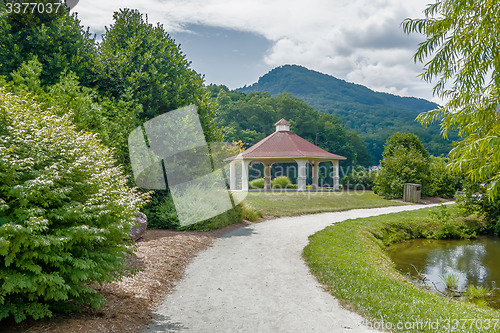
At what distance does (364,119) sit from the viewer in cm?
8625

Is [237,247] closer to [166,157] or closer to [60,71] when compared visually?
[166,157]

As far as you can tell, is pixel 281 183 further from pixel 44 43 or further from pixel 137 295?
pixel 137 295

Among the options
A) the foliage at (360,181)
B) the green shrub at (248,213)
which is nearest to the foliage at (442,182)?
the foliage at (360,181)

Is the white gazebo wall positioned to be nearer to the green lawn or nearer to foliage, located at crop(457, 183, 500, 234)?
the green lawn

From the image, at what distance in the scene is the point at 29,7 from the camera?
1039cm

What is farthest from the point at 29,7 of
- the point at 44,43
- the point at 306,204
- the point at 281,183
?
the point at 281,183

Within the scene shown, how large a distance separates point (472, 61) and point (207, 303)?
241 inches

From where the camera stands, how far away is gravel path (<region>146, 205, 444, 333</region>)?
452 centimetres

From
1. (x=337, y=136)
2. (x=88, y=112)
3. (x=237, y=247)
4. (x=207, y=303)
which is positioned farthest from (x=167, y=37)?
(x=337, y=136)

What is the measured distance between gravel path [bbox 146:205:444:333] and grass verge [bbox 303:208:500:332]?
0.31 meters

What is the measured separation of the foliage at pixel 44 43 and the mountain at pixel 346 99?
73.2m

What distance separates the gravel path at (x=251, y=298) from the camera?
4516 mm

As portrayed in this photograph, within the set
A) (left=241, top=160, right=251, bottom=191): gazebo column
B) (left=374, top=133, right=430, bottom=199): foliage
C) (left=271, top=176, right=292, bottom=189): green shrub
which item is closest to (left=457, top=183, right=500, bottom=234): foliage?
(left=374, top=133, right=430, bottom=199): foliage

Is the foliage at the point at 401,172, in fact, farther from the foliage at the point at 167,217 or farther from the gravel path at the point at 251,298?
the gravel path at the point at 251,298
